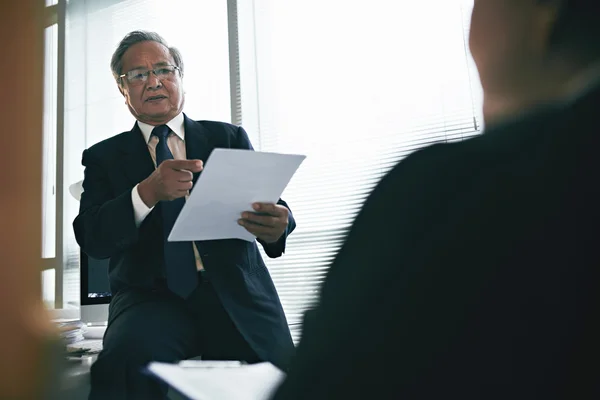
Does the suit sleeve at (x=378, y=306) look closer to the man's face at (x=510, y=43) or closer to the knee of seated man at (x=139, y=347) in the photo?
the man's face at (x=510, y=43)

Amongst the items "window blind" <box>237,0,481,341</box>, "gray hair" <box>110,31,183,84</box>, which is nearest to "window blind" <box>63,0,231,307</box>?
"window blind" <box>237,0,481,341</box>

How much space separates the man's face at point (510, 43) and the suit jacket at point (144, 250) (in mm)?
950

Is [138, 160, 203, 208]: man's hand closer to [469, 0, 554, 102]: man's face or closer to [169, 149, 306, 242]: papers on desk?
[169, 149, 306, 242]: papers on desk

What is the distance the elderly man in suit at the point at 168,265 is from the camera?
3.54 feet

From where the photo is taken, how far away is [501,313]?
0.67 ft

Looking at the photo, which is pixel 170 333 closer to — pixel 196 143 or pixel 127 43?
pixel 196 143

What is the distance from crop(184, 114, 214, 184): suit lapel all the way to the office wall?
1126mm

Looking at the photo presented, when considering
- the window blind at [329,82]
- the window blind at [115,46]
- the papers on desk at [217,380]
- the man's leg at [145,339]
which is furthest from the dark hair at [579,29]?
the window blind at [115,46]

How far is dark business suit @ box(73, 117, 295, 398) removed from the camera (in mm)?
1132

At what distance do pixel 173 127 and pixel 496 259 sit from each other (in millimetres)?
1334

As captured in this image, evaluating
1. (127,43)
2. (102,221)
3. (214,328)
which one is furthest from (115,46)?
(214,328)

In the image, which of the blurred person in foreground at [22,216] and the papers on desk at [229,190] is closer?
the blurred person in foreground at [22,216]

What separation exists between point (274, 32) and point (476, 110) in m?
2.81

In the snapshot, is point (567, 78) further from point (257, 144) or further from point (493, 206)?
point (257, 144)
